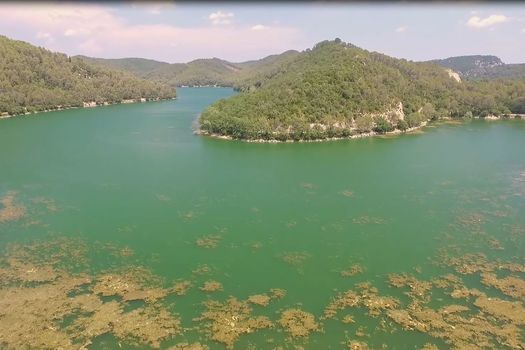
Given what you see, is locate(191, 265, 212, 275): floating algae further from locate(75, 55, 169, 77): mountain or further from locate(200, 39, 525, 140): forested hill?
locate(75, 55, 169, 77): mountain

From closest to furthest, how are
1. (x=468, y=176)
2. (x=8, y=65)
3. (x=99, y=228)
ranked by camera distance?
(x=99, y=228) < (x=468, y=176) < (x=8, y=65)

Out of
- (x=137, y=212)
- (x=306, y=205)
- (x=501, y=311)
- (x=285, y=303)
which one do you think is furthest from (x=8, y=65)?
(x=501, y=311)

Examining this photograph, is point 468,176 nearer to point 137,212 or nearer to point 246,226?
point 246,226

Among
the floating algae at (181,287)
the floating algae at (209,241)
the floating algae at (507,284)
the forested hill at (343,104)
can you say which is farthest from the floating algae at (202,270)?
the forested hill at (343,104)

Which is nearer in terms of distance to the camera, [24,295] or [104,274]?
[24,295]

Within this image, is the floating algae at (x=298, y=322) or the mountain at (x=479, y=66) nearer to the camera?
the floating algae at (x=298, y=322)

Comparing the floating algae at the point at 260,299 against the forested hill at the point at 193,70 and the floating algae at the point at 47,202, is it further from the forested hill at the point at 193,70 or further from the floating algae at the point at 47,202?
the forested hill at the point at 193,70
